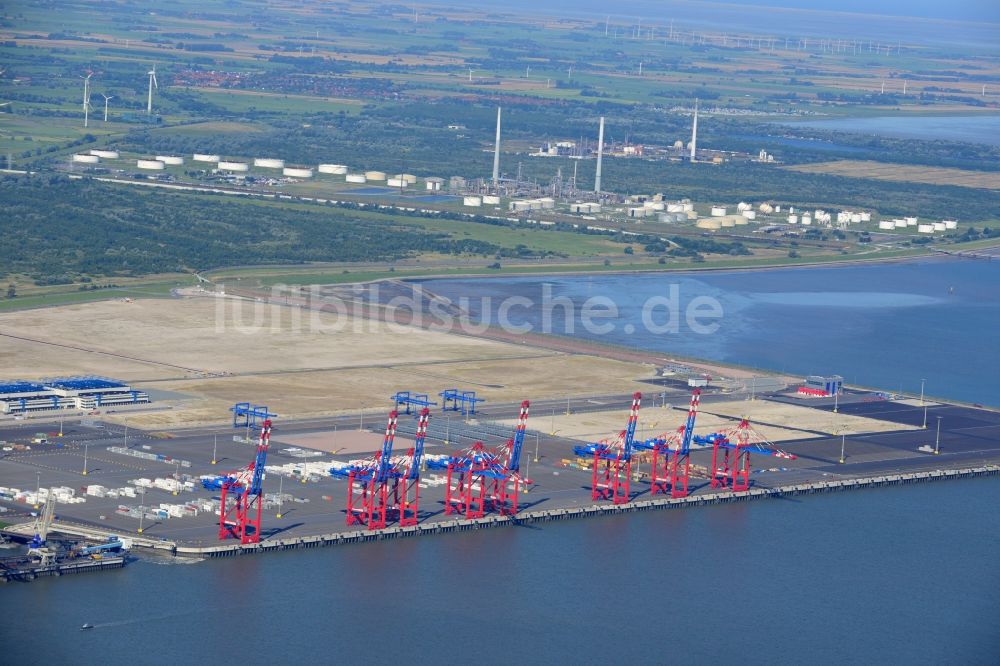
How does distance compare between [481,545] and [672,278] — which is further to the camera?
[672,278]

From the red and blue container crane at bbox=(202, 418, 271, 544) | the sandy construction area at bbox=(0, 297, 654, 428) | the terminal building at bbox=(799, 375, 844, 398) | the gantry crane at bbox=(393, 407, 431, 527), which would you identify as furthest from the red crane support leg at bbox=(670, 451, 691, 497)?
the terminal building at bbox=(799, 375, 844, 398)

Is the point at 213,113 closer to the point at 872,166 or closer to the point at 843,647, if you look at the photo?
the point at 872,166

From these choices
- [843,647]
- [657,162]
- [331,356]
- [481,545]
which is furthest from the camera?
[657,162]

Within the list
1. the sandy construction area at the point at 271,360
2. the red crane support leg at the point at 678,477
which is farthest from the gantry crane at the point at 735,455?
the sandy construction area at the point at 271,360

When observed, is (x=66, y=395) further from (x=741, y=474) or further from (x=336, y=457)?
(x=741, y=474)

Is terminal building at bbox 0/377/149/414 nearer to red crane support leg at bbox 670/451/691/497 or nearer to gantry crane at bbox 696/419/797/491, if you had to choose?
red crane support leg at bbox 670/451/691/497


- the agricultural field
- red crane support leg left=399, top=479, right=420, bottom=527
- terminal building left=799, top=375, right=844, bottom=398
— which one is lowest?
red crane support leg left=399, top=479, right=420, bottom=527

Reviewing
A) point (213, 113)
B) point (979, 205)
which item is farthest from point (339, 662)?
point (213, 113)
